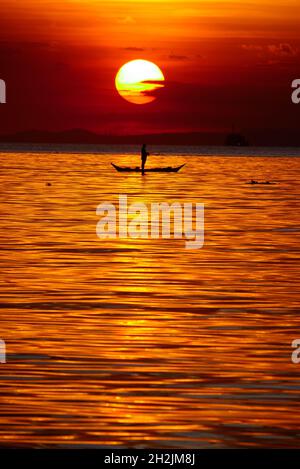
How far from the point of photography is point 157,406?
15.3 meters

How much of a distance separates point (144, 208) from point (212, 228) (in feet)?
44.9

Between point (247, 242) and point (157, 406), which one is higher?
point (247, 242)

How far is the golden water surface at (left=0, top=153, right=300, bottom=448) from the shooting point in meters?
14.5

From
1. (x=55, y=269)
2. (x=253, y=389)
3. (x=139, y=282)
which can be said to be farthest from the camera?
(x=55, y=269)

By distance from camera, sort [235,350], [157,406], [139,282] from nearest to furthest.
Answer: [157,406] < [235,350] < [139,282]

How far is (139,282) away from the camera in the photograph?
27.9 m

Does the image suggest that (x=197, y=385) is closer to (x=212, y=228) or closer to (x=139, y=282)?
(x=139, y=282)

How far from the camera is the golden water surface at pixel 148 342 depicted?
14.5m

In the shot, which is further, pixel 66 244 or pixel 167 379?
pixel 66 244

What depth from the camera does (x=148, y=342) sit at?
64.6 ft
